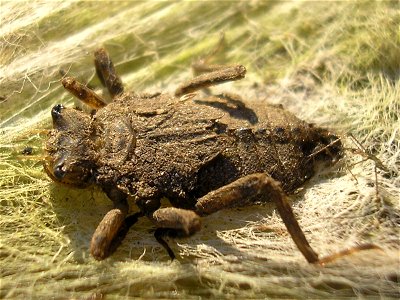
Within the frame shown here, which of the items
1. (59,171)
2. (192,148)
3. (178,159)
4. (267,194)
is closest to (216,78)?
(192,148)

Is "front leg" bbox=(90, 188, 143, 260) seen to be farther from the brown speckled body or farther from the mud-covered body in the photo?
the mud-covered body

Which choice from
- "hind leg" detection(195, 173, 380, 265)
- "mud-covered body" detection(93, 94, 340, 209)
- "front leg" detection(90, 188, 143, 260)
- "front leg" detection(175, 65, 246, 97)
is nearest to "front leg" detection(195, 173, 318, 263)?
"hind leg" detection(195, 173, 380, 265)

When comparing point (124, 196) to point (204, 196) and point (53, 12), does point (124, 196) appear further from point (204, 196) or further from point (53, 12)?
point (53, 12)

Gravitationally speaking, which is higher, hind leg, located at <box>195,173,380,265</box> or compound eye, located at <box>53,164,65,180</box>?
compound eye, located at <box>53,164,65,180</box>

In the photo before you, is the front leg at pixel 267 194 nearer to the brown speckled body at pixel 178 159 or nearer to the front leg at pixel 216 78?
the brown speckled body at pixel 178 159

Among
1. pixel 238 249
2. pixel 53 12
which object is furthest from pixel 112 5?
pixel 238 249

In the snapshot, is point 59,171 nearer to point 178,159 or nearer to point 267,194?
point 178,159
